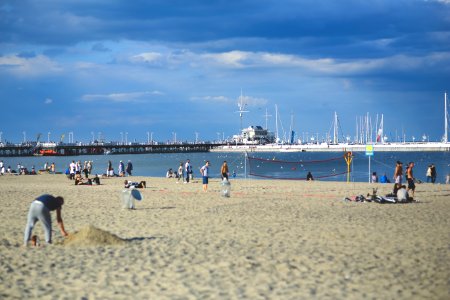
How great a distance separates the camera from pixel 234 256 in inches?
355

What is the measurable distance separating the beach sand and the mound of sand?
22 millimetres

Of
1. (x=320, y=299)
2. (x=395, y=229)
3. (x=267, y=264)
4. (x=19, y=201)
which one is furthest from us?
(x=19, y=201)

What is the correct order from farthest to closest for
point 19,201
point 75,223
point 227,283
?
point 19,201 < point 75,223 < point 227,283

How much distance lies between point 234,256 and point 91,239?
274 centimetres

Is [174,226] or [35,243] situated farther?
[174,226]

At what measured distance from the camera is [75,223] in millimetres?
13117

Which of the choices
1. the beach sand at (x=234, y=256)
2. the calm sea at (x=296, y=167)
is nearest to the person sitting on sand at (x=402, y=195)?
the beach sand at (x=234, y=256)

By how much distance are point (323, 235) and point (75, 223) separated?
584 centimetres

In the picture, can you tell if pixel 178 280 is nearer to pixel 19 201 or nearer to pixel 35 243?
pixel 35 243

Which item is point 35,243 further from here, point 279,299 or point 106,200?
point 106,200

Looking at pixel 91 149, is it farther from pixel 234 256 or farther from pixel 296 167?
pixel 234 256

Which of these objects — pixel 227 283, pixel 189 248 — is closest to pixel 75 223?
pixel 189 248

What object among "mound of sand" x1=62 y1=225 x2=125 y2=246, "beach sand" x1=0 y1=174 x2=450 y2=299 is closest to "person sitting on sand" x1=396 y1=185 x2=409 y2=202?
"beach sand" x1=0 y1=174 x2=450 y2=299

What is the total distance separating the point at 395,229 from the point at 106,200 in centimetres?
1052
